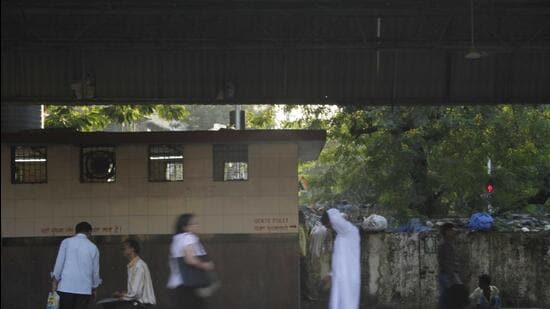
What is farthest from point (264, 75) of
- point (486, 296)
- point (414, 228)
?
point (486, 296)

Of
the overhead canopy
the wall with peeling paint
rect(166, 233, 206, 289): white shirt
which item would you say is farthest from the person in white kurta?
the wall with peeling paint

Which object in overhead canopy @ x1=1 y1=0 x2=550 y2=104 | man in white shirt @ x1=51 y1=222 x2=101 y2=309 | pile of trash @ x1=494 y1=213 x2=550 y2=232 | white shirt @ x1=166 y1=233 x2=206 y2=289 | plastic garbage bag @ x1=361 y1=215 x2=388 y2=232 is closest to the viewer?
white shirt @ x1=166 y1=233 x2=206 y2=289

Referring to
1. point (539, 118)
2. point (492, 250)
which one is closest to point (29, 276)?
point (492, 250)

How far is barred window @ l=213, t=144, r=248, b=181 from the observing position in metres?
12.0

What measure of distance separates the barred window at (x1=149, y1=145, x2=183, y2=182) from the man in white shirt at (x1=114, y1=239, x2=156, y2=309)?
363 cm

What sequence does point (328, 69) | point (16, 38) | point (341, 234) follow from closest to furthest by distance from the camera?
point (341, 234), point (16, 38), point (328, 69)

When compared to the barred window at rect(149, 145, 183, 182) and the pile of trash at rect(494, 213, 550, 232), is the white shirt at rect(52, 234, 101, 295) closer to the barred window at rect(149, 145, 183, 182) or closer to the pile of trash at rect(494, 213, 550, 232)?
the barred window at rect(149, 145, 183, 182)

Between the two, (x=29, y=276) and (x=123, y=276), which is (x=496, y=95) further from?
(x=29, y=276)

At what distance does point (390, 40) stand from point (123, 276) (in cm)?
580

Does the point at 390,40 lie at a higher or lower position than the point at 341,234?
higher

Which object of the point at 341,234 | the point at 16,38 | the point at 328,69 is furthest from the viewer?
the point at 328,69

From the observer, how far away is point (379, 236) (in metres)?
13.2

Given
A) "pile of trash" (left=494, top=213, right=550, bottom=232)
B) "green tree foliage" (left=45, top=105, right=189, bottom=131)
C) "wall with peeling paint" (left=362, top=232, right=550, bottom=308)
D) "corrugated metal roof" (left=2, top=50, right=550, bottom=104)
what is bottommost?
"wall with peeling paint" (left=362, top=232, right=550, bottom=308)

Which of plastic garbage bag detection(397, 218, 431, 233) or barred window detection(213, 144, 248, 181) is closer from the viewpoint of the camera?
barred window detection(213, 144, 248, 181)
